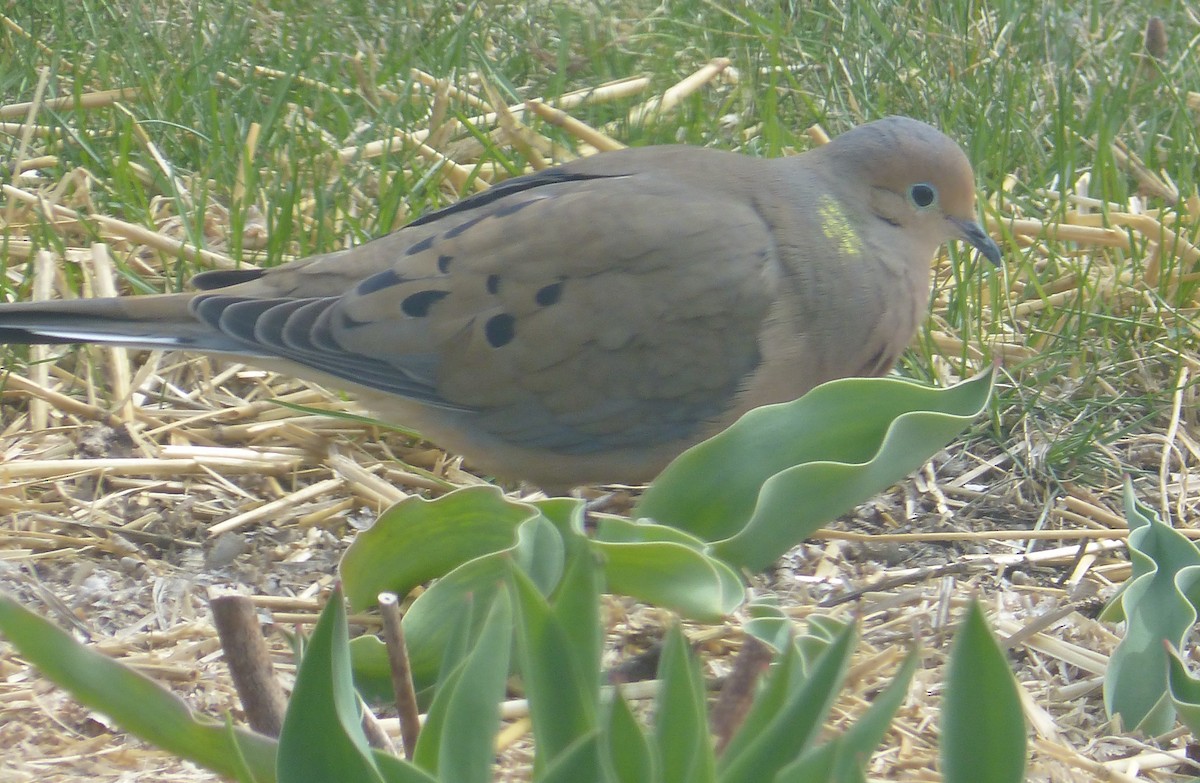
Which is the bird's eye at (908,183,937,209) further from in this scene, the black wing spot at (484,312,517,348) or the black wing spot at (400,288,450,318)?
the black wing spot at (400,288,450,318)

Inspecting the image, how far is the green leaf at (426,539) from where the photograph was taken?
88.7 inches

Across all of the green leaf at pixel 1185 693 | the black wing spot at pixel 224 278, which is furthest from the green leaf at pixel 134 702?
the black wing spot at pixel 224 278

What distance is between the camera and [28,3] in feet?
16.0

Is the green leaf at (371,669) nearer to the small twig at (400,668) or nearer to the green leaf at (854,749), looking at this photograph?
the small twig at (400,668)

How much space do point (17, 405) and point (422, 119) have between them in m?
1.68

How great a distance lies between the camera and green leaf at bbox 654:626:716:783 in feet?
4.77

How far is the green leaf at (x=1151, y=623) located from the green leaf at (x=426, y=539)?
36.5 inches

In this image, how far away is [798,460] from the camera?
7.86 ft

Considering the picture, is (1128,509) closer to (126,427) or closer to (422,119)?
(126,427)

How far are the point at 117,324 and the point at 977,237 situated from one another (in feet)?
6.14

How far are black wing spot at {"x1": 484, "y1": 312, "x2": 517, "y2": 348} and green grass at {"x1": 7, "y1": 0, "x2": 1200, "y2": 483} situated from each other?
3.01 feet

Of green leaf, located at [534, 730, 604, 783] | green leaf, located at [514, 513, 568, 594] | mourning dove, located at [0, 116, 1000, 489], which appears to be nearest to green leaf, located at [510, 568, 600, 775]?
green leaf, located at [534, 730, 604, 783]

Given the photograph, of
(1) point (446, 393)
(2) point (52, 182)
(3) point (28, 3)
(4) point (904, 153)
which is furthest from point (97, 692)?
(3) point (28, 3)

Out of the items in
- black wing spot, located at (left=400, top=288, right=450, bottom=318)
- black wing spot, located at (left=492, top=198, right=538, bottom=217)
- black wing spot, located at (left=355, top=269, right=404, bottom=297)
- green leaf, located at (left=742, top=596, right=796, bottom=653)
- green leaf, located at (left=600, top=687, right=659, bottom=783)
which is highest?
black wing spot, located at (left=492, top=198, right=538, bottom=217)
